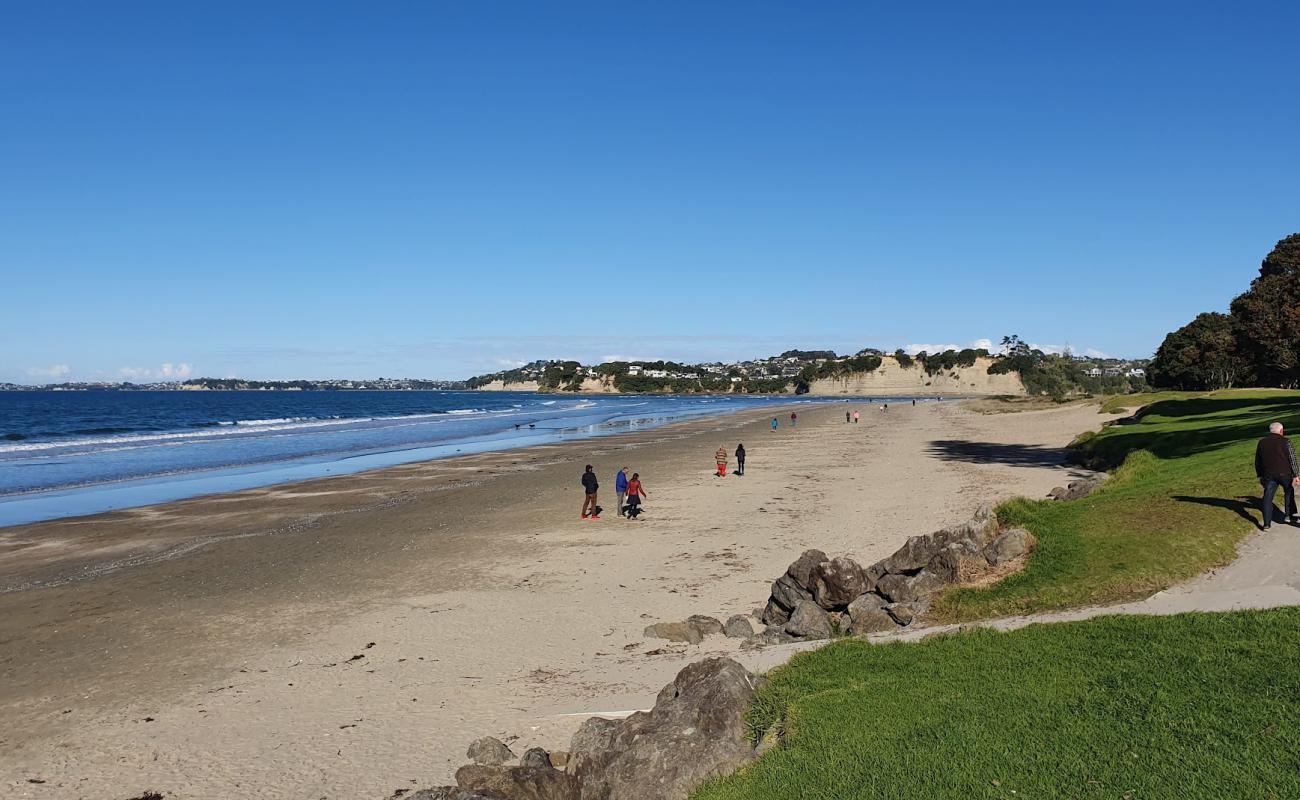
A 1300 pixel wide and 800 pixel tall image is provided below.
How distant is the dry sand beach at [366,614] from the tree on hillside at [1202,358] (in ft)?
194

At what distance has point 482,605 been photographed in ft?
49.6

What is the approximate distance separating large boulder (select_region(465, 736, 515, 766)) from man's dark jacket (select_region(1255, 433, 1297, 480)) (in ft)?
37.8

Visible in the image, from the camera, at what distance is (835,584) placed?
12586mm

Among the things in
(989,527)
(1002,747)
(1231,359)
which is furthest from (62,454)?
(1231,359)

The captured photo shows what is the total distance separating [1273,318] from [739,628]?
2333 inches

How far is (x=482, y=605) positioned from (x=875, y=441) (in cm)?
4071

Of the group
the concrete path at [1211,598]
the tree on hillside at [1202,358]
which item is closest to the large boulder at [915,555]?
the concrete path at [1211,598]

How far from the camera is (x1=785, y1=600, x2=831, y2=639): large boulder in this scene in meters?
11.6

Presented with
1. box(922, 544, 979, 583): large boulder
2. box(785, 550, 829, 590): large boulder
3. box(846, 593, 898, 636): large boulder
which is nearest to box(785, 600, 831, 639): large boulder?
box(846, 593, 898, 636): large boulder

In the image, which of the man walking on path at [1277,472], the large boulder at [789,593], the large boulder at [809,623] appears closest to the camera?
the large boulder at [809,623]

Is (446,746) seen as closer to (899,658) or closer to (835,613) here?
(899,658)

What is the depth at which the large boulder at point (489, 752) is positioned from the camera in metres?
8.25

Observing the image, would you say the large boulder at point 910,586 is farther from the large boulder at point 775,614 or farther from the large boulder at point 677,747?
the large boulder at point 677,747

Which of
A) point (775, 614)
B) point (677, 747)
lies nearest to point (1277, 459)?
point (775, 614)
